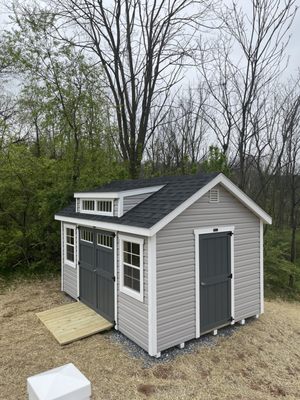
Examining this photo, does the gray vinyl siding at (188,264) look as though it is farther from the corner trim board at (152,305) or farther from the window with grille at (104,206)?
the window with grille at (104,206)

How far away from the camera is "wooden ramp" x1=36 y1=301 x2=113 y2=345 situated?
5.29 metres

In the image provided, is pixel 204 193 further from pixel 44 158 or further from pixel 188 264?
pixel 44 158

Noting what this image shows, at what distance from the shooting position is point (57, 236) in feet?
31.7

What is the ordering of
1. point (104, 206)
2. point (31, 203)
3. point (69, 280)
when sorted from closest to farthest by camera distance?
point (104, 206), point (69, 280), point (31, 203)

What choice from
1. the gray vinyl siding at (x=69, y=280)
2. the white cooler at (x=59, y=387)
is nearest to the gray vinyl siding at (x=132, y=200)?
the gray vinyl siding at (x=69, y=280)

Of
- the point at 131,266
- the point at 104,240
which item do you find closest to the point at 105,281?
the point at 104,240

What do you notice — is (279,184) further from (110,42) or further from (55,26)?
(55,26)

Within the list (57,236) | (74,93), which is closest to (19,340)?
(57,236)

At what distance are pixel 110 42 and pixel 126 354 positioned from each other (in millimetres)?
12541

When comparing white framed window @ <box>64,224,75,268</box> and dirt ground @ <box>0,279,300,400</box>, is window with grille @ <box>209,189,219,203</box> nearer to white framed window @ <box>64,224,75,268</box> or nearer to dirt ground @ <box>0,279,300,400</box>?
dirt ground @ <box>0,279,300,400</box>

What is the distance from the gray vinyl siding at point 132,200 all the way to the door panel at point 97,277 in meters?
0.66

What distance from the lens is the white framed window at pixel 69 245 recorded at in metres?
7.29

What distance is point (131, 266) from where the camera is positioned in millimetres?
5148

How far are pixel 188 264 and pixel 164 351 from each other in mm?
1556
